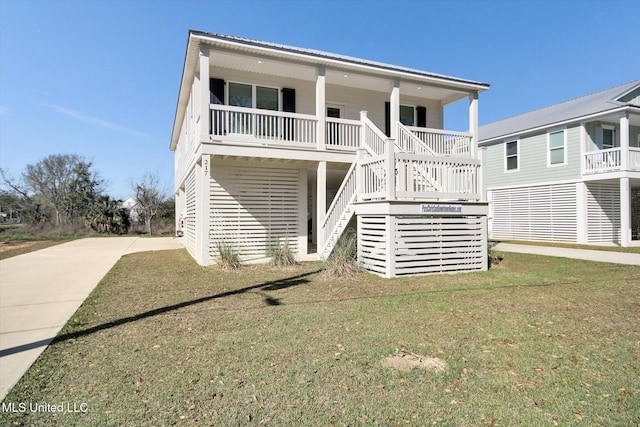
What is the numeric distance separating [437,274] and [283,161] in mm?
5527

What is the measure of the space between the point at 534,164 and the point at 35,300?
20.0 meters

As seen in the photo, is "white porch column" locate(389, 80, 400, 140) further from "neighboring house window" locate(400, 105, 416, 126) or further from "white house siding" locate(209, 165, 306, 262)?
"white house siding" locate(209, 165, 306, 262)

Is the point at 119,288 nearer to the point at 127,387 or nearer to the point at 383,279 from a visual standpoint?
the point at 127,387

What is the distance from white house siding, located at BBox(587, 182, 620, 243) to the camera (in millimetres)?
16334

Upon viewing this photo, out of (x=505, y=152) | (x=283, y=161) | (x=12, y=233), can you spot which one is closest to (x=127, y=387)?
(x=283, y=161)

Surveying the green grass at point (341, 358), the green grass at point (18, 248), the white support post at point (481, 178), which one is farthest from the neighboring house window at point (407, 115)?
the green grass at point (18, 248)

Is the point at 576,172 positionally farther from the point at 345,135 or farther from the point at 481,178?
the point at 345,135

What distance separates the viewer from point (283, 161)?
11.1 m

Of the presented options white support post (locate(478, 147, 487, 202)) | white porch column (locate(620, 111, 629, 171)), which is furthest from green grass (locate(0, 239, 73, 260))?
white porch column (locate(620, 111, 629, 171))

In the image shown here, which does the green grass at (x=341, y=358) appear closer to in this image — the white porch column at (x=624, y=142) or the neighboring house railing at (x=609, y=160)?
the white porch column at (x=624, y=142)

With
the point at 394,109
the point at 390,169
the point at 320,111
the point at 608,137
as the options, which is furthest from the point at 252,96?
the point at 608,137

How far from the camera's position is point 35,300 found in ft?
20.0

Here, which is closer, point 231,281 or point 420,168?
point 231,281

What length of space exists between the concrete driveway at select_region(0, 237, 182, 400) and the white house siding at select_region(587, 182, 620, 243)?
18.7 meters
